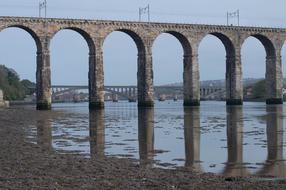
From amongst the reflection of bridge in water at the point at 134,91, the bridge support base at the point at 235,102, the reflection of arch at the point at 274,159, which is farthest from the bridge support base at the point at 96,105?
the reflection of bridge in water at the point at 134,91

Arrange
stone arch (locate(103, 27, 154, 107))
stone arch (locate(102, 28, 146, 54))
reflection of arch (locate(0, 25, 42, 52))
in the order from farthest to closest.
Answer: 1. stone arch (locate(103, 27, 154, 107))
2. stone arch (locate(102, 28, 146, 54))
3. reflection of arch (locate(0, 25, 42, 52))

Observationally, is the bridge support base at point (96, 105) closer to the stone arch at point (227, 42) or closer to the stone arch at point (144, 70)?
the stone arch at point (144, 70)

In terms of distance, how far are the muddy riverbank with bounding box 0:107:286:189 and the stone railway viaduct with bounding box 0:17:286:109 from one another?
4568cm

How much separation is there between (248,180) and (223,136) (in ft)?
38.6

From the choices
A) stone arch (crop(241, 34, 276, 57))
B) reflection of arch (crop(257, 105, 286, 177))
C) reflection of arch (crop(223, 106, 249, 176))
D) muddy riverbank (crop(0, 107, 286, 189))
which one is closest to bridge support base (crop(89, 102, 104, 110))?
stone arch (crop(241, 34, 276, 57))

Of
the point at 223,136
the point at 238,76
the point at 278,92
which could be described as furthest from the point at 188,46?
the point at 223,136

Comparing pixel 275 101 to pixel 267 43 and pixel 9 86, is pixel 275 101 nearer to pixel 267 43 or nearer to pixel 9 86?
pixel 267 43

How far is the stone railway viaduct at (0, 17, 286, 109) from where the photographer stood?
59.4 m

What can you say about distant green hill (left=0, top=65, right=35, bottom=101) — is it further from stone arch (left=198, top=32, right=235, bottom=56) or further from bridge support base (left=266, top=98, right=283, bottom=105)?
bridge support base (left=266, top=98, right=283, bottom=105)

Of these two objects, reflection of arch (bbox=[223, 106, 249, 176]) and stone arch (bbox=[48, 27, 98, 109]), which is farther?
stone arch (bbox=[48, 27, 98, 109])

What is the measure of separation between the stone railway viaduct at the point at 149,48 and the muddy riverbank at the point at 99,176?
45.7 m

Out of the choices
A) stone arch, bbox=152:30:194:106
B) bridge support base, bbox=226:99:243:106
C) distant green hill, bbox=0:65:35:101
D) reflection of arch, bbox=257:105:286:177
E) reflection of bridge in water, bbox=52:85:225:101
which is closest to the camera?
reflection of arch, bbox=257:105:286:177

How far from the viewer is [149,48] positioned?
6594cm

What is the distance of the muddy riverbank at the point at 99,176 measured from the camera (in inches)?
400
